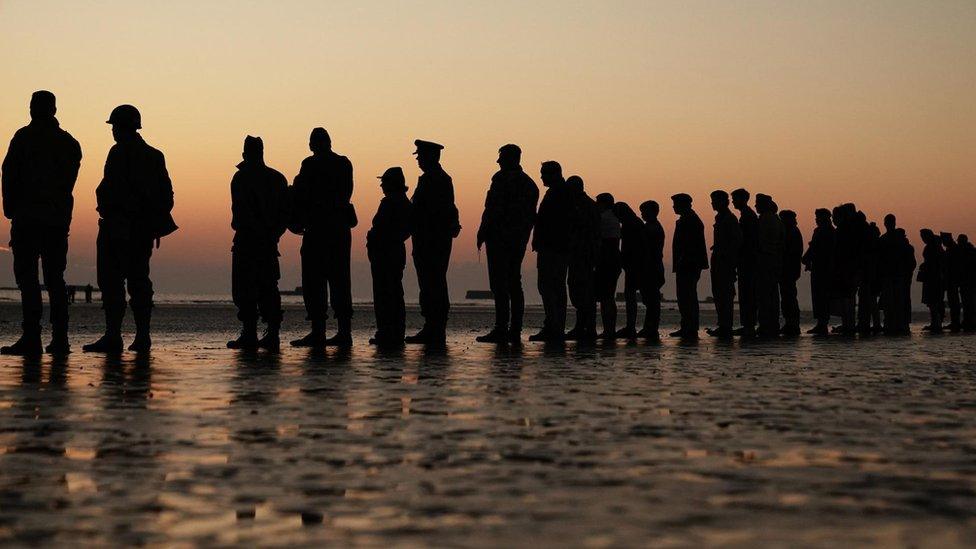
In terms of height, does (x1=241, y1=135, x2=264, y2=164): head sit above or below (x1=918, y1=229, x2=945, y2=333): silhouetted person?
above

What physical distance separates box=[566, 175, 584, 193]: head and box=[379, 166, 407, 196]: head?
2168 millimetres

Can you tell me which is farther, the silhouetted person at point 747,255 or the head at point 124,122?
the silhouetted person at point 747,255

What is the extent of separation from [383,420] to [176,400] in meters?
1.48

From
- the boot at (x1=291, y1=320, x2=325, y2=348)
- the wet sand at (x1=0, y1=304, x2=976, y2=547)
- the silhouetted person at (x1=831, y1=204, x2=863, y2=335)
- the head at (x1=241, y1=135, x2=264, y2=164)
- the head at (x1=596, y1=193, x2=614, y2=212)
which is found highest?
the head at (x1=241, y1=135, x2=264, y2=164)

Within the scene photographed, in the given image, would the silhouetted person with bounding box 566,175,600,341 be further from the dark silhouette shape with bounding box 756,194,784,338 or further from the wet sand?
the wet sand

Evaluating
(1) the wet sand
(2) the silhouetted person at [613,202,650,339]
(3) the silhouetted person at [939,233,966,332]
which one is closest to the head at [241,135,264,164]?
(1) the wet sand

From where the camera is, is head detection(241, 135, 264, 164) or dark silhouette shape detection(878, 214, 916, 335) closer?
head detection(241, 135, 264, 164)

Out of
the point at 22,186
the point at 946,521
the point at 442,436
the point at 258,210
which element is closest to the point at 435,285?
the point at 258,210

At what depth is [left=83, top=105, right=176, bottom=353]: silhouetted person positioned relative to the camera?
12.5 meters

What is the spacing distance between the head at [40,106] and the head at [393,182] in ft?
13.4

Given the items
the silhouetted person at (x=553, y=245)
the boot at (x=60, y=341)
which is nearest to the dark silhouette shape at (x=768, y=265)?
the silhouetted person at (x=553, y=245)

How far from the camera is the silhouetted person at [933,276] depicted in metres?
26.2

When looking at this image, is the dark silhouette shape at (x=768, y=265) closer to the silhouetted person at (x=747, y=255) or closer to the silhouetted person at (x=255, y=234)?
the silhouetted person at (x=747, y=255)

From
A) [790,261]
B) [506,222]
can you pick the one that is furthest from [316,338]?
[790,261]
